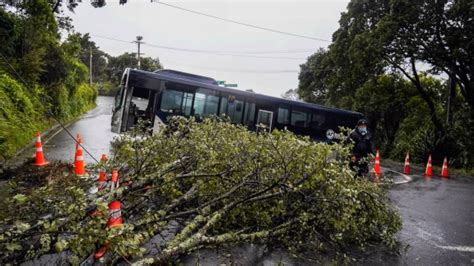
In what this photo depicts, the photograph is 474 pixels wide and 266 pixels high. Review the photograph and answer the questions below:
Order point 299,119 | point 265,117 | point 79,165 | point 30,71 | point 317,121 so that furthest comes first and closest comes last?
point 317,121 → point 299,119 → point 265,117 → point 30,71 → point 79,165

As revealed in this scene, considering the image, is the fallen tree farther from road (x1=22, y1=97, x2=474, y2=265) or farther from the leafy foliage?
the leafy foliage

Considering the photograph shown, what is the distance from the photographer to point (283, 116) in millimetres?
15031

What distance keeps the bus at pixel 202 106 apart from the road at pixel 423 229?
6.83ft

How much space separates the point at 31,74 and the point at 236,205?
41.2ft

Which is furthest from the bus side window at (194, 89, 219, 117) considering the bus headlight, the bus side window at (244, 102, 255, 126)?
the bus headlight

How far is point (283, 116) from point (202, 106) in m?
3.56

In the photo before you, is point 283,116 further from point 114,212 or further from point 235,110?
point 114,212

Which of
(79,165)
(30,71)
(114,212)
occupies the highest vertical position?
(30,71)

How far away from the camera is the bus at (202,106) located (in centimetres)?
1257

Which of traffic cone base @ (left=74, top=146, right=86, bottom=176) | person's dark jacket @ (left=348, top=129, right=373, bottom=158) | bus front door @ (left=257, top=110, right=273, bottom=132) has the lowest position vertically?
traffic cone base @ (left=74, top=146, right=86, bottom=176)

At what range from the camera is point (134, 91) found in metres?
12.5

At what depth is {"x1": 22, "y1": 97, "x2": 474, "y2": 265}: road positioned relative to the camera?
4184mm

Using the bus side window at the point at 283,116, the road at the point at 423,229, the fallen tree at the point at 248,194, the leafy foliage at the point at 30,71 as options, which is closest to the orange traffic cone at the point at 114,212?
the fallen tree at the point at 248,194

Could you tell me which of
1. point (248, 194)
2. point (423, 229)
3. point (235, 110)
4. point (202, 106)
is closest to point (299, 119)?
point (235, 110)
